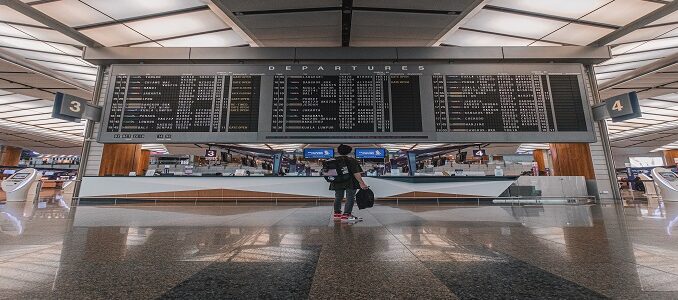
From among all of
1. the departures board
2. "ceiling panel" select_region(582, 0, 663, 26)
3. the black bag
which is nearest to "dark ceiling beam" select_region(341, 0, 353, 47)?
the departures board

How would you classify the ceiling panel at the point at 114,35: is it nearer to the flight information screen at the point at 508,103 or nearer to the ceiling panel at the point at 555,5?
the flight information screen at the point at 508,103

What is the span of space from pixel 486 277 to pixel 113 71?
10045 millimetres

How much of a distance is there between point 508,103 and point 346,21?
4951mm

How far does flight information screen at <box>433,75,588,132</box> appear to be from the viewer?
749cm

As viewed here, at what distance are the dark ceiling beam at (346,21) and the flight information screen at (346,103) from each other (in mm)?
1183

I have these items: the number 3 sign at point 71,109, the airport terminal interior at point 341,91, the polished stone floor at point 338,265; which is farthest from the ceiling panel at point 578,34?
the number 3 sign at point 71,109

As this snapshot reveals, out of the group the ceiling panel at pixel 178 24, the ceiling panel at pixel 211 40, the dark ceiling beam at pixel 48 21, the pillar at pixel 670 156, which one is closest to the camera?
the dark ceiling beam at pixel 48 21

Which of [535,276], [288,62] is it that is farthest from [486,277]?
[288,62]

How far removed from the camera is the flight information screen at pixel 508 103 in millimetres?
7488

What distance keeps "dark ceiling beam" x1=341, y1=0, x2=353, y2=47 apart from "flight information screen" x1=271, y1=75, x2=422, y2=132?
1.18 meters

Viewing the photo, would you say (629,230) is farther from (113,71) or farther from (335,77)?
(113,71)

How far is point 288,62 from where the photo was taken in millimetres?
8570

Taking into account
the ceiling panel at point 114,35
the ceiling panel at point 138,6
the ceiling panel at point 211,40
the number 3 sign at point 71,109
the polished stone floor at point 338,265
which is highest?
the ceiling panel at point 211,40

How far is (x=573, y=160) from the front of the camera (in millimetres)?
9430
